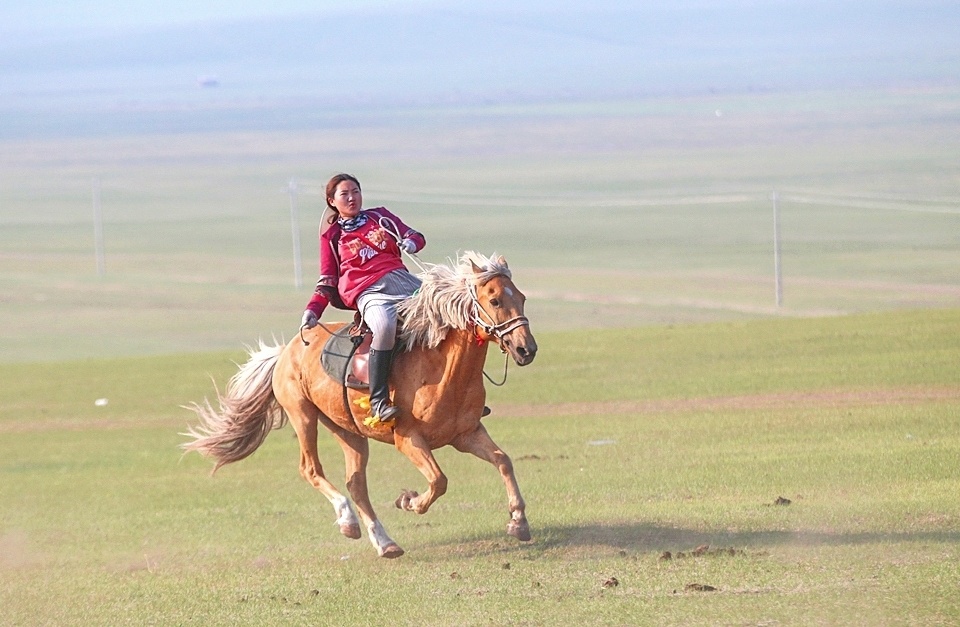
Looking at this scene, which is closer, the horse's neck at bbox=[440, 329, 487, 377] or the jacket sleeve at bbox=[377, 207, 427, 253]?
the horse's neck at bbox=[440, 329, 487, 377]

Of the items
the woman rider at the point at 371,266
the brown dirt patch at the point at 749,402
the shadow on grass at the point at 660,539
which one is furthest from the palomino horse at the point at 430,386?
the brown dirt patch at the point at 749,402

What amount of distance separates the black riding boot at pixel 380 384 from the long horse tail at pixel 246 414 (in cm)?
179

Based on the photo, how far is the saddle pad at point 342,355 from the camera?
1078cm

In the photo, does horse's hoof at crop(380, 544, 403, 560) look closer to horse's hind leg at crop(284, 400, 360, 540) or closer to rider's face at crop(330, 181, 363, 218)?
horse's hind leg at crop(284, 400, 360, 540)

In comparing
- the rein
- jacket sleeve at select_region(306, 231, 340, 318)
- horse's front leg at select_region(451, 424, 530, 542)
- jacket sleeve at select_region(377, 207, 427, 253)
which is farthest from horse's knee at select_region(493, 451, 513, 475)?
jacket sleeve at select_region(306, 231, 340, 318)

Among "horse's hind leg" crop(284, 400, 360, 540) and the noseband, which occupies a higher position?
the noseband

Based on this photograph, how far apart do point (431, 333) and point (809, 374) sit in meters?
9.78

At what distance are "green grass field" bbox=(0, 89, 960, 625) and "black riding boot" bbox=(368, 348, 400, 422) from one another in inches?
39.7

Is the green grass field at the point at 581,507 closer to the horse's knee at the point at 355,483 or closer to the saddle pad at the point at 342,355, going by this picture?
the horse's knee at the point at 355,483

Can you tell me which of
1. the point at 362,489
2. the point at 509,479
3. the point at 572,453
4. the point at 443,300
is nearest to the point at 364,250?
the point at 443,300

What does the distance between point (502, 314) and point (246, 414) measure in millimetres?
3245

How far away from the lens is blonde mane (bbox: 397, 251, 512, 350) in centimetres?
997

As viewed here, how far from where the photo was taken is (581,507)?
1192cm

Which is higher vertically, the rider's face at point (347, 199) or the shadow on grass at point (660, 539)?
the rider's face at point (347, 199)
